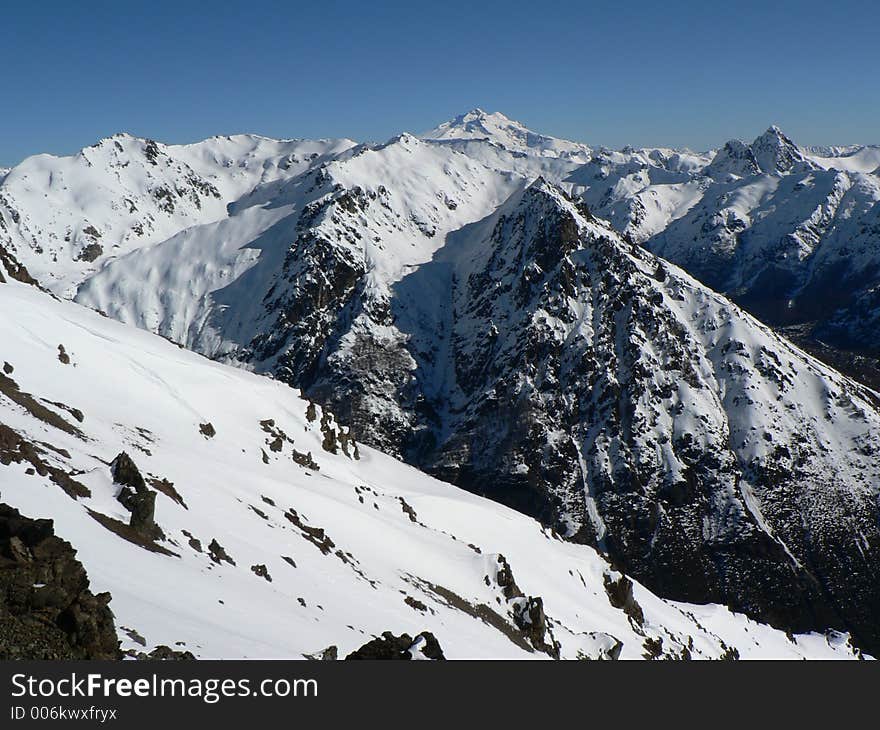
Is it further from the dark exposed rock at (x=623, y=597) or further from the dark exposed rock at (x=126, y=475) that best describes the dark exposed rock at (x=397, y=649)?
the dark exposed rock at (x=623, y=597)

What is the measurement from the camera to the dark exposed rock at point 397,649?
22.8 meters

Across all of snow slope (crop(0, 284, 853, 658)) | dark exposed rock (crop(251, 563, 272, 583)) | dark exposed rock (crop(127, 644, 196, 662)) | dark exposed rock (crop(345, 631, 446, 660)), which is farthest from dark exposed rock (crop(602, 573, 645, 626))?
dark exposed rock (crop(127, 644, 196, 662))

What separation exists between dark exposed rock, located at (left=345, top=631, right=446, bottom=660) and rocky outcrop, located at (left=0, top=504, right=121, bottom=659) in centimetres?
774

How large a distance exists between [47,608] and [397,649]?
10.5 m

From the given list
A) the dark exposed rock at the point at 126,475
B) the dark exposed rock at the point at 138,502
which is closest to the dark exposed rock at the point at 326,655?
the dark exposed rock at the point at 138,502

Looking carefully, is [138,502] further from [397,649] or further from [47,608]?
[397,649]

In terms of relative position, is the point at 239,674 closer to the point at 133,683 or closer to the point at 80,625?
the point at 133,683

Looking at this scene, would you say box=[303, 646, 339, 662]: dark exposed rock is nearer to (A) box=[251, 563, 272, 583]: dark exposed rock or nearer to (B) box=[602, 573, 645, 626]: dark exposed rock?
(A) box=[251, 563, 272, 583]: dark exposed rock

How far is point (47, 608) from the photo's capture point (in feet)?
60.5

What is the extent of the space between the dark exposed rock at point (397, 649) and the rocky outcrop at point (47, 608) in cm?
774

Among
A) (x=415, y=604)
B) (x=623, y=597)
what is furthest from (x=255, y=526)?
(x=623, y=597)

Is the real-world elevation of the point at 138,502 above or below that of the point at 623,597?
above

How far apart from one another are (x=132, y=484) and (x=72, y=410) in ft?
54.4

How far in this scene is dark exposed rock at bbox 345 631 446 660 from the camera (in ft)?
74.9
